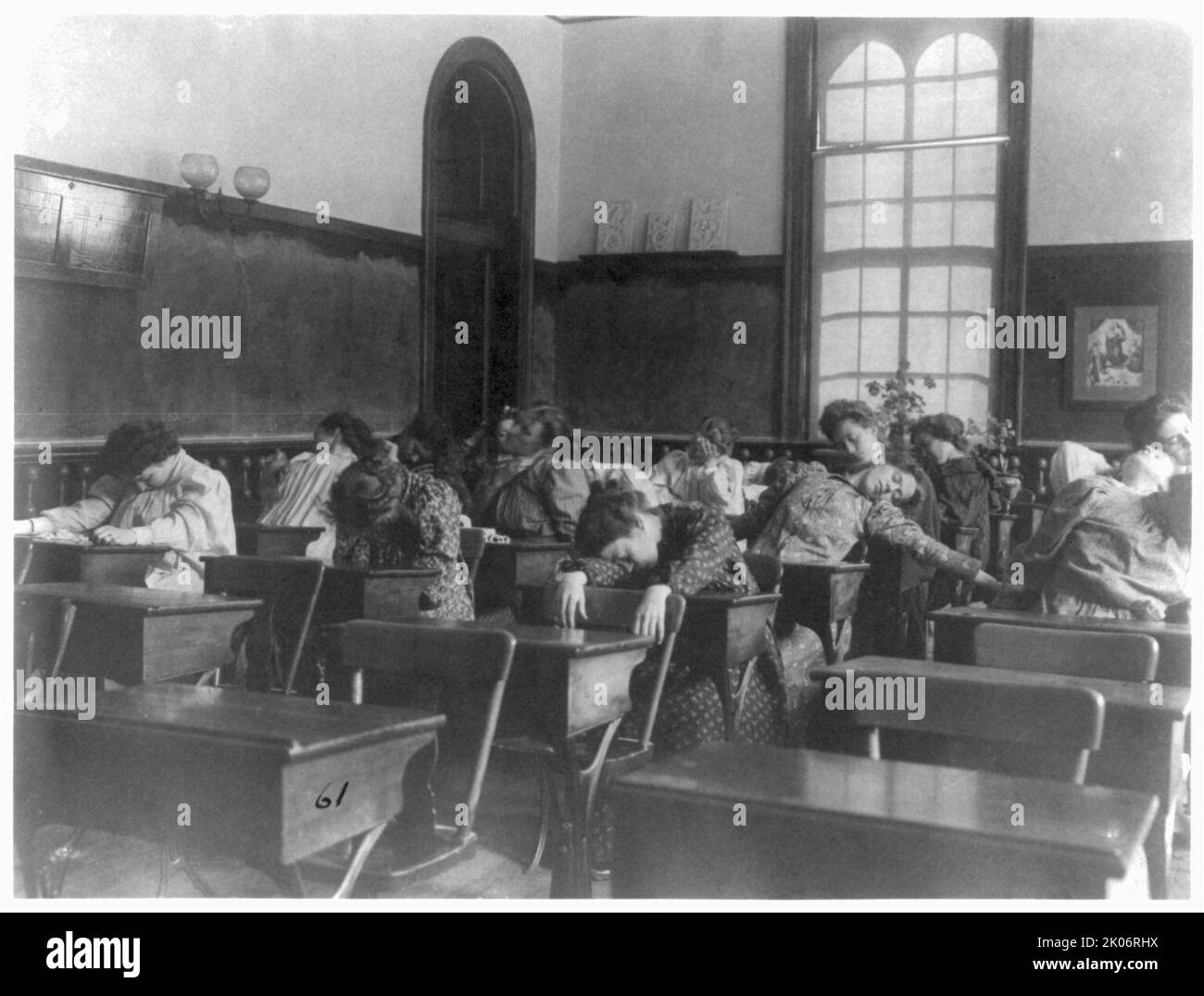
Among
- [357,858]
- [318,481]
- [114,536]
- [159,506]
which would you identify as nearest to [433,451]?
[318,481]

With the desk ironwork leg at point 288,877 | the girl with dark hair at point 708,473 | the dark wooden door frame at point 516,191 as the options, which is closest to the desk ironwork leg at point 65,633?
the desk ironwork leg at point 288,877

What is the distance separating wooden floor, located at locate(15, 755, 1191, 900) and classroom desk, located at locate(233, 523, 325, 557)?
1.48 metres

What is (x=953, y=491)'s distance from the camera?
18.9 feet

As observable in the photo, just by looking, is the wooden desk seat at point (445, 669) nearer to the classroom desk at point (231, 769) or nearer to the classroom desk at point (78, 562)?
the classroom desk at point (231, 769)

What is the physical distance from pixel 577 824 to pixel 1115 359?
20.4 ft

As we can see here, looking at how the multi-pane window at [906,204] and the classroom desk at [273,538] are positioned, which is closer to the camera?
the classroom desk at [273,538]

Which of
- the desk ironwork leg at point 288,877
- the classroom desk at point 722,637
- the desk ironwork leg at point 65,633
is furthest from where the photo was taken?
the classroom desk at point 722,637

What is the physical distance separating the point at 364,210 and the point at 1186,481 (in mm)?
4621

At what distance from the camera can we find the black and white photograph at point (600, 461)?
6.33ft

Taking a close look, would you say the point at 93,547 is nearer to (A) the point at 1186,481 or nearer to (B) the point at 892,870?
(B) the point at 892,870

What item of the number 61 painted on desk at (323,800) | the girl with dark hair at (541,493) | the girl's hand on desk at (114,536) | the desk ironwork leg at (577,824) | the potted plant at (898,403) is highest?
the potted plant at (898,403)

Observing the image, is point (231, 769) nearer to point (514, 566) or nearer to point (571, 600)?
point (571, 600)

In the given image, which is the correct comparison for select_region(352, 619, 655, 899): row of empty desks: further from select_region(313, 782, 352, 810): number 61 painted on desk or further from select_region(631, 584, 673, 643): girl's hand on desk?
select_region(313, 782, 352, 810): number 61 painted on desk

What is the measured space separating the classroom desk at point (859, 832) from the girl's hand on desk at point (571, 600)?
3.72ft
